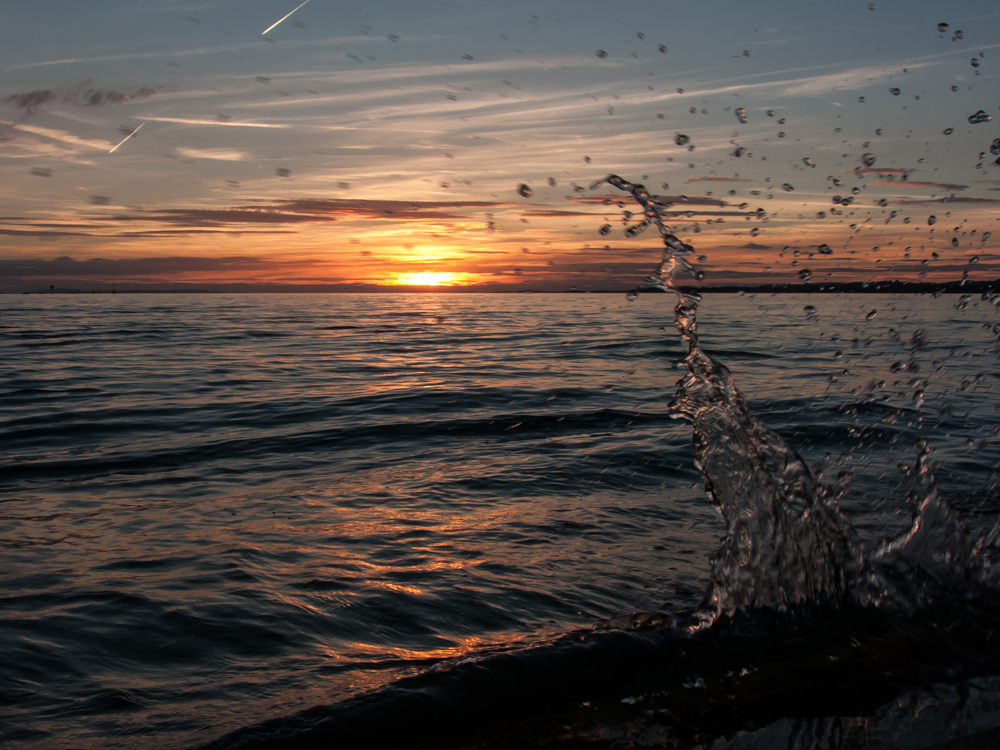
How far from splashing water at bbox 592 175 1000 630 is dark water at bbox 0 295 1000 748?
155mm

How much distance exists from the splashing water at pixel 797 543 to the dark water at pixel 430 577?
155 millimetres

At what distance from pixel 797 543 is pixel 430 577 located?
2.39m

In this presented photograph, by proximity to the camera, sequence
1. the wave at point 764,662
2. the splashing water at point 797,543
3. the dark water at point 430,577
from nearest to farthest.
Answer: the wave at point 764,662 → the dark water at point 430,577 → the splashing water at point 797,543

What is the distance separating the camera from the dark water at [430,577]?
328 centimetres

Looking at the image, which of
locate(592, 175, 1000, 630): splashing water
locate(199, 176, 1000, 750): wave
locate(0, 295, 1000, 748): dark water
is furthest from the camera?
locate(592, 175, 1000, 630): splashing water

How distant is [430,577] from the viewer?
477 centimetres

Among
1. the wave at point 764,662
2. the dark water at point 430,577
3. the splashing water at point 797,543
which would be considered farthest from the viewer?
the splashing water at point 797,543

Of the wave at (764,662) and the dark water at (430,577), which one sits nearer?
the wave at (764,662)

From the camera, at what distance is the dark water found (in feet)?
10.8

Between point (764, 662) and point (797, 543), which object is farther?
point (797, 543)

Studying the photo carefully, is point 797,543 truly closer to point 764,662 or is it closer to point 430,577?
point 764,662

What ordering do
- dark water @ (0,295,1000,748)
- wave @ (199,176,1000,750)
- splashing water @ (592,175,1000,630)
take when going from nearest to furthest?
wave @ (199,176,1000,750), dark water @ (0,295,1000,748), splashing water @ (592,175,1000,630)

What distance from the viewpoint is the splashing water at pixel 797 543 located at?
4.27 m

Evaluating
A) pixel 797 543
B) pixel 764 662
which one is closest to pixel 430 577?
pixel 764 662
